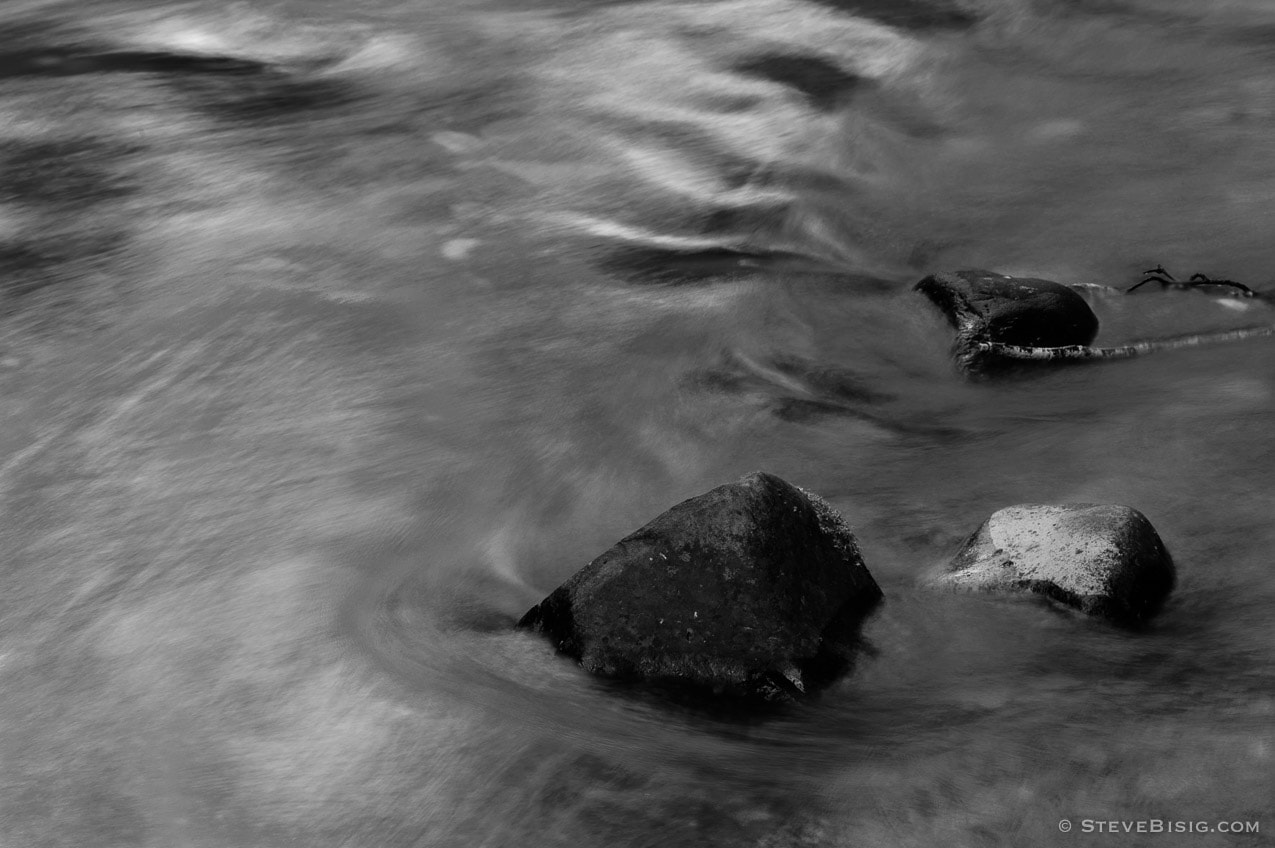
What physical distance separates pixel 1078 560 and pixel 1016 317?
4.63ft

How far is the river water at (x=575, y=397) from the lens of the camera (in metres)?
2.87

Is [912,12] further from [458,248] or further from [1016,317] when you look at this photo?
[1016,317]

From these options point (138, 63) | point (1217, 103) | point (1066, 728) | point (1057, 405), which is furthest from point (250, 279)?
point (1217, 103)

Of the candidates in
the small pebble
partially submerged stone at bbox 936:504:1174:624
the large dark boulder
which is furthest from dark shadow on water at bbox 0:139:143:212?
partially submerged stone at bbox 936:504:1174:624

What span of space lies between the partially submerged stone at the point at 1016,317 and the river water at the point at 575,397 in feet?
0.46

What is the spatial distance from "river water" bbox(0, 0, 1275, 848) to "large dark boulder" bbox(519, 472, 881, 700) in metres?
0.08

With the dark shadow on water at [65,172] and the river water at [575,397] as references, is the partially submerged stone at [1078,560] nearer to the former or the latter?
the river water at [575,397]

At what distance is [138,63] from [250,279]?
2.52 m

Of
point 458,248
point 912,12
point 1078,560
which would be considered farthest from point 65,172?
point 1078,560

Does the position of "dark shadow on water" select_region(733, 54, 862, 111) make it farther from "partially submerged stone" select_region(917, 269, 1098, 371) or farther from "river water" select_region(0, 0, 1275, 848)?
"partially submerged stone" select_region(917, 269, 1098, 371)

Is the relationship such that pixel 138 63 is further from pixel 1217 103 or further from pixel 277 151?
pixel 1217 103

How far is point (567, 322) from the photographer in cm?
490

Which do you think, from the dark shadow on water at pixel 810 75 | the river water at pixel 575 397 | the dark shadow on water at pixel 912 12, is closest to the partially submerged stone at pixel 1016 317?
the river water at pixel 575 397

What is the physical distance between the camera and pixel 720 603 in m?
2.95
